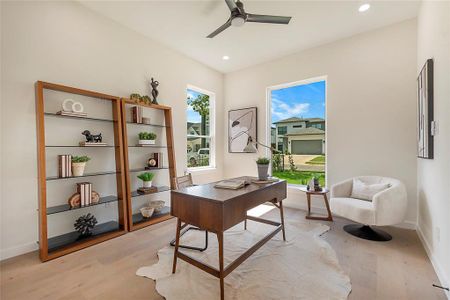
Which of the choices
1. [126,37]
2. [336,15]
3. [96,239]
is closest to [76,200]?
[96,239]

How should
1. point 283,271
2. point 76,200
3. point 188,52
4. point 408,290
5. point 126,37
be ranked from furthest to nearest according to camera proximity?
point 188,52
point 126,37
point 76,200
point 283,271
point 408,290

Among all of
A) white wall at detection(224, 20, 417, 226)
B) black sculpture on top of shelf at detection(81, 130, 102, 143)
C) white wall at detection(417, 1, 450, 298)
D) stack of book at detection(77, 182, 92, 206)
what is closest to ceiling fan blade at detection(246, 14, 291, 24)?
white wall at detection(417, 1, 450, 298)

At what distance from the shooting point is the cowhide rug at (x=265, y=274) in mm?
1629

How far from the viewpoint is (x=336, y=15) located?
284 centimetres

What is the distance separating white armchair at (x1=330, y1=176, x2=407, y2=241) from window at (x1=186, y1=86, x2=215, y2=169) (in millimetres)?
2730

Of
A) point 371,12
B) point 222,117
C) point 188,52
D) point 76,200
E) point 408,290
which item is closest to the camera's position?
point 408,290

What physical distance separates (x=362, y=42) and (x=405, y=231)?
9.56 feet

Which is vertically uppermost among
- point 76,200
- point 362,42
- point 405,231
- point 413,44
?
point 362,42

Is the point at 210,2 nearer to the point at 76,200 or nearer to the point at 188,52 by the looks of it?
the point at 188,52

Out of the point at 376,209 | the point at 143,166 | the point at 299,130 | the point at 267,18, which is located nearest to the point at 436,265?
the point at 376,209

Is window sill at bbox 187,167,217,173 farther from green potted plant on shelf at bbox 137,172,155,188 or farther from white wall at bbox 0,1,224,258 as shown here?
white wall at bbox 0,1,224,258

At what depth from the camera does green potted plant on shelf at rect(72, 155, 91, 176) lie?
2.46 m

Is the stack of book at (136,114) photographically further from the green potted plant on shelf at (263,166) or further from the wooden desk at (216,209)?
the green potted plant on shelf at (263,166)

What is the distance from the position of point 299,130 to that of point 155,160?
283cm
